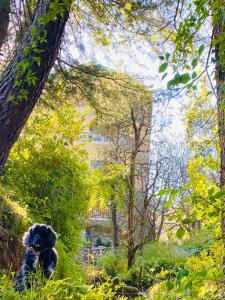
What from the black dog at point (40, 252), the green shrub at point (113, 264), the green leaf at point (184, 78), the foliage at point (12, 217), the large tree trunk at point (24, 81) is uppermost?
the large tree trunk at point (24, 81)

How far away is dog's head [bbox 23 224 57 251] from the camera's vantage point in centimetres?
322

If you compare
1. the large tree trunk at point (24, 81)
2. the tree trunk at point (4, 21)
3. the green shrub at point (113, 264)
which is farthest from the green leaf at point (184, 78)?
the green shrub at point (113, 264)

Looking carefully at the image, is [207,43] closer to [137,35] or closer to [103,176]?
[137,35]

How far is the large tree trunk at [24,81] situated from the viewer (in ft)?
8.14

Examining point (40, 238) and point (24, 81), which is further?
point (40, 238)

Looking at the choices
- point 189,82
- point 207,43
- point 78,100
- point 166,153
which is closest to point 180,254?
point 166,153

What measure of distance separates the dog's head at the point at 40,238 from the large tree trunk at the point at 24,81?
930 millimetres

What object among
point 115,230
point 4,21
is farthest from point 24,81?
point 115,230

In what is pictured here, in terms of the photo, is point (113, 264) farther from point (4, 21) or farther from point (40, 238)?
point (4, 21)

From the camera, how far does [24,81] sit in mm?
2488

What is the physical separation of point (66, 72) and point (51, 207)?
2.47m

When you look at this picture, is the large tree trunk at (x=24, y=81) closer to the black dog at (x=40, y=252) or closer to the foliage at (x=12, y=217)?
the black dog at (x=40, y=252)

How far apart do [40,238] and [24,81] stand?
1480mm

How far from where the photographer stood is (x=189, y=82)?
3.50 feet
